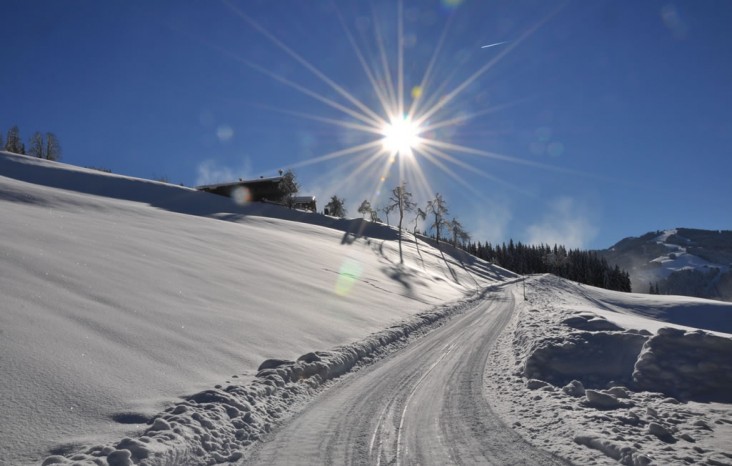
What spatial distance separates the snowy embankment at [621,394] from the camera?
5332mm

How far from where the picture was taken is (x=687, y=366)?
7934 millimetres

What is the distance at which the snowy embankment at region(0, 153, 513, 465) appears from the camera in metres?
5.62

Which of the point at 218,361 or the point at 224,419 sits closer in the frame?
the point at 224,419

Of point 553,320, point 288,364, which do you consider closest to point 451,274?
point 553,320

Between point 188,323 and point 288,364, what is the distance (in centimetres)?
301

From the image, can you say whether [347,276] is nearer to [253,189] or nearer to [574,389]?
[574,389]

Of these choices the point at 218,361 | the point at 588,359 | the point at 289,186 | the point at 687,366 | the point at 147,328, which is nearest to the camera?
the point at 687,366

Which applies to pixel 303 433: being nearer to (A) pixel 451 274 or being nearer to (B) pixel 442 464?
(B) pixel 442 464

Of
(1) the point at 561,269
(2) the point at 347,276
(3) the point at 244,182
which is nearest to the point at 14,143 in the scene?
(3) the point at 244,182

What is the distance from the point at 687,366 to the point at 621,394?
1.79 meters

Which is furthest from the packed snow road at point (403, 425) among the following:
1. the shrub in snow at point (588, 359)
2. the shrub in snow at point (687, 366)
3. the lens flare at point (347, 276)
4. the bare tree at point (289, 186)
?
the bare tree at point (289, 186)

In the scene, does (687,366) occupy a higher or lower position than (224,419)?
higher

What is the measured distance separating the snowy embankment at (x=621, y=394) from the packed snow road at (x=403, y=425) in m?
0.51

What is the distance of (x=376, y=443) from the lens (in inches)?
231
